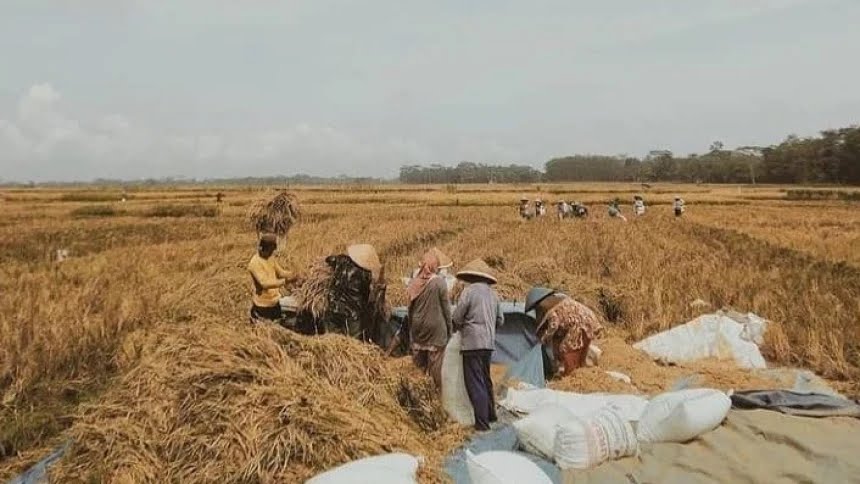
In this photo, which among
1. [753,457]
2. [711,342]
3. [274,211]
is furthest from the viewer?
[274,211]

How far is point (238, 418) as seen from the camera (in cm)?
352

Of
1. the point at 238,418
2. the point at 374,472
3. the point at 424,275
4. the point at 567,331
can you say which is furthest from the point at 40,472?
the point at 567,331

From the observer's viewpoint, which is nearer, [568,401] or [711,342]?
[568,401]

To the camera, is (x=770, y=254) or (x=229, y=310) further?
(x=770, y=254)

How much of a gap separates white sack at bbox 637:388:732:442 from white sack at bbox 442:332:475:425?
1.29 meters

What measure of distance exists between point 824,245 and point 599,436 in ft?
49.3

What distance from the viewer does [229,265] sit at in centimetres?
899

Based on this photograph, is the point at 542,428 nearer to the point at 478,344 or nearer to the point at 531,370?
the point at 478,344

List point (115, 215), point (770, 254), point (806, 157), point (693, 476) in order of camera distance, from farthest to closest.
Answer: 1. point (806, 157)
2. point (115, 215)
3. point (770, 254)
4. point (693, 476)

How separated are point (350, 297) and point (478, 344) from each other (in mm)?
1418

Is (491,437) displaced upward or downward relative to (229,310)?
downward

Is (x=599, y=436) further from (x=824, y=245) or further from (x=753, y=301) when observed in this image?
(x=824, y=245)

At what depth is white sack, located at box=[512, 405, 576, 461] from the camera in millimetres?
4062

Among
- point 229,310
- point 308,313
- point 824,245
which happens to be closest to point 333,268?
point 308,313
